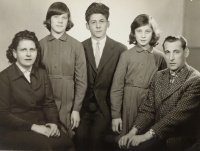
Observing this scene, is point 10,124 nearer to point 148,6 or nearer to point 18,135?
point 18,135

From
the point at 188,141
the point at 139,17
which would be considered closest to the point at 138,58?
the point at 139,17

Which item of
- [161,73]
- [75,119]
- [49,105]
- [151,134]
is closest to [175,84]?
[161,73]

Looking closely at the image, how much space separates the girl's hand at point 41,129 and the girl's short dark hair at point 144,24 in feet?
2.57

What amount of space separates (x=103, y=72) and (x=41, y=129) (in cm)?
Answer: 54

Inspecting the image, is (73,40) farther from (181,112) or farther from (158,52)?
(181,112)

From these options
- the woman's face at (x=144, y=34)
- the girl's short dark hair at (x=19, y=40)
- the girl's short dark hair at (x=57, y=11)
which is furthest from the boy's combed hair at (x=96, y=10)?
the girl's short dark hair at (x=19, y=40)

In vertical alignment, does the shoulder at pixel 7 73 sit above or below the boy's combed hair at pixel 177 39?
below

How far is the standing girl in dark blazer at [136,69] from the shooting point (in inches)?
61.6

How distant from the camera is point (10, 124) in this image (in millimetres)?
1533

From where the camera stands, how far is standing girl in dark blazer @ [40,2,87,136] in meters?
1.54

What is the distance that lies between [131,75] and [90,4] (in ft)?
1.75

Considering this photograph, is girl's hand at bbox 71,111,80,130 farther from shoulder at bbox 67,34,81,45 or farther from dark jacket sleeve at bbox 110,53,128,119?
shoulder at bbox 67,34,81,45

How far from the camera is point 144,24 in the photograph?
1.56m

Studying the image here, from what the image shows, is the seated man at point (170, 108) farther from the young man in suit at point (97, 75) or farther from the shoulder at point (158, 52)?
the young man in suit at point (97, 75)
